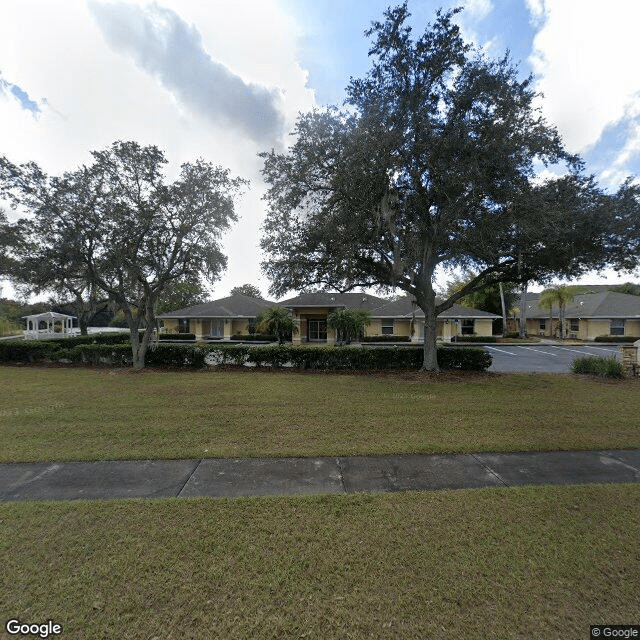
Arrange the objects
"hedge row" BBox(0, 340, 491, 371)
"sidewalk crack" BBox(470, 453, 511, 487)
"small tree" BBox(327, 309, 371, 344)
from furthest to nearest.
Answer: "small tree" BBox(327, 309, 371, 344)
"hedge row" BBox(0, 340, 491, 371)
"sidewalk crack" BBox(470, 453, 511, 487)

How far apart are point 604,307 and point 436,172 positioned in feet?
113

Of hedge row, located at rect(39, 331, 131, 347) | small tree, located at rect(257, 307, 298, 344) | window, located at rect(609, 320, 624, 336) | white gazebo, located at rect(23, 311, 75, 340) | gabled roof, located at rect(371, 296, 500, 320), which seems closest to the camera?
hedge row, located at rect(39, 331, 131, 347)

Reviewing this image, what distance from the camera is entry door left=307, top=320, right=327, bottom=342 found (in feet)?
96.5

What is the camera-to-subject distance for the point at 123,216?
12.8 m

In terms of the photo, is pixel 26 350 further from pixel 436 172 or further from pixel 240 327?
pixel 436 172

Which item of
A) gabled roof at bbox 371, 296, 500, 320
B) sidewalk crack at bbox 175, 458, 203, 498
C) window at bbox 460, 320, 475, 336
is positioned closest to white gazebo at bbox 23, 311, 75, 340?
gabled roof at bbox 371, 296, 500, 320

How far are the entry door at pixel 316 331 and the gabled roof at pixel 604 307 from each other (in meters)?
26.9

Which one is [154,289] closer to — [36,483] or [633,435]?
[36,483]

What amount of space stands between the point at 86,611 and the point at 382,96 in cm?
1276

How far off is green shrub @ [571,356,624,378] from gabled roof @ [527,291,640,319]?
24.9m

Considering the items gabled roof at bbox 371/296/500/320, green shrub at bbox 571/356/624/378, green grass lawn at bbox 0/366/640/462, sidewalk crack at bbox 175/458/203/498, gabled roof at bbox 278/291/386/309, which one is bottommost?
sidewalk crack at bbox 175/458/203/498

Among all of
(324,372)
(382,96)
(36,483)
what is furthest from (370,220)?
(36,483)

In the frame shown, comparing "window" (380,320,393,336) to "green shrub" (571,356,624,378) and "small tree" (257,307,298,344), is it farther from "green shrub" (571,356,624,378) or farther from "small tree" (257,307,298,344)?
"green shrub" (571,356,624,378)

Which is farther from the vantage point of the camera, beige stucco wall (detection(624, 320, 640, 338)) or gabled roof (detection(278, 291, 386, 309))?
beige stucco wall (detection(624, 320, 640, 338))
